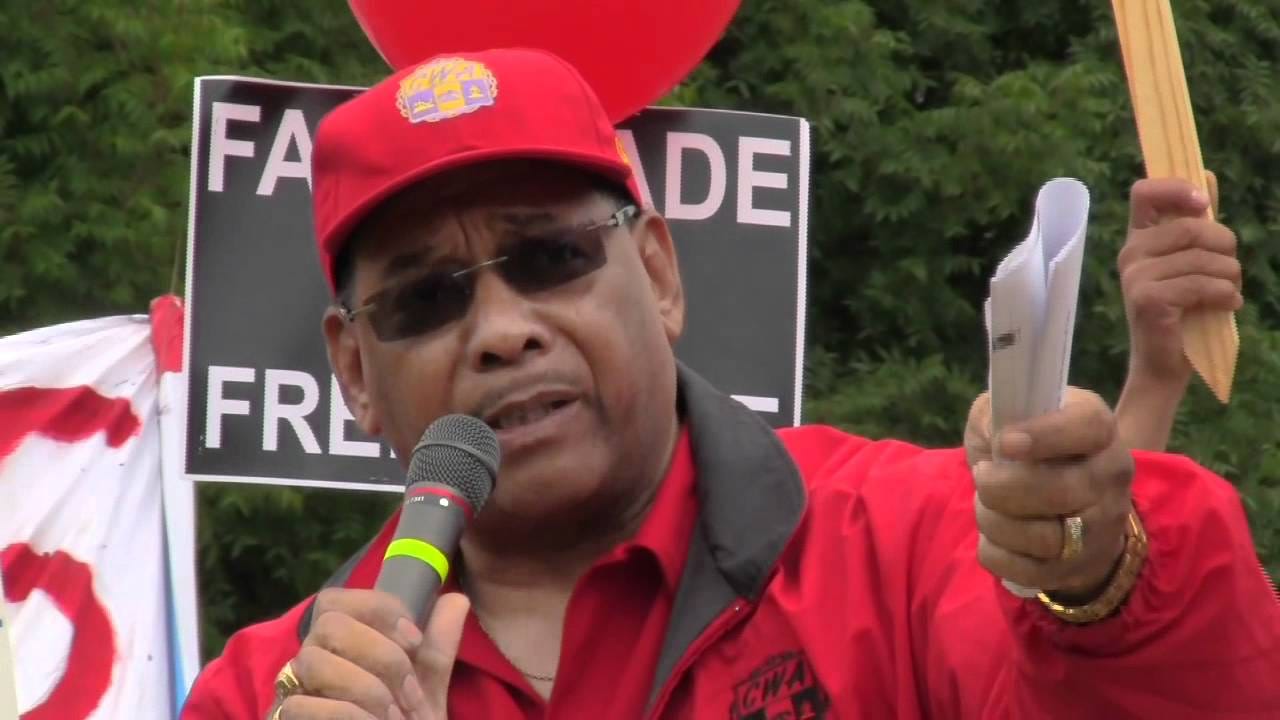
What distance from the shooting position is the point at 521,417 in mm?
2604

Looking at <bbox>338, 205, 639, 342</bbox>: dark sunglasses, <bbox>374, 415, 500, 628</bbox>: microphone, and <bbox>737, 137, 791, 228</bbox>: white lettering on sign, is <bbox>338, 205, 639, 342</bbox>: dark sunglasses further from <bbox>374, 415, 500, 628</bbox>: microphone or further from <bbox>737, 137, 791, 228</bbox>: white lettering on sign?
<bbox>737, 137, 791, 228</bbox>: white lettering on sign

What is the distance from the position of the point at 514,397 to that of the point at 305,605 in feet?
1.63

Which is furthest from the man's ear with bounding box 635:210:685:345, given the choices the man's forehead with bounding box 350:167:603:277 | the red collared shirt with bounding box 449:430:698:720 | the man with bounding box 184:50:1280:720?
Answer: the red collared shirt with bounding box 449:430:698:720

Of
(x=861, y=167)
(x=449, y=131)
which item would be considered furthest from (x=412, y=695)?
(x=861, y=167)

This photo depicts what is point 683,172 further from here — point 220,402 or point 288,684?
point 288,684

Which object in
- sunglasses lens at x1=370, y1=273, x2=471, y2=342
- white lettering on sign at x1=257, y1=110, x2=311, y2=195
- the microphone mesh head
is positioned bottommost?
the microphone mesh head

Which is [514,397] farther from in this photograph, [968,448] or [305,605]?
[968,448]

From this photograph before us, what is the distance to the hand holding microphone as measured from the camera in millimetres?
2006

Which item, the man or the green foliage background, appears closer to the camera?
the man

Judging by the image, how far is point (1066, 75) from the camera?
26.7 ft

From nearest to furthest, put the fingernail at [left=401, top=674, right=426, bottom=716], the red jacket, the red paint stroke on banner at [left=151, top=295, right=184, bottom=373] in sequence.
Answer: the red jacket, the fingernail at [left=401, top=674, right=426, bottom=716], the red paint stroke on banner at [left=151, top=295, right=184, bottom=373]

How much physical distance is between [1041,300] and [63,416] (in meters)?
3.76

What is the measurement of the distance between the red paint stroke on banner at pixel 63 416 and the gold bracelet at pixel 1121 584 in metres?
3.54

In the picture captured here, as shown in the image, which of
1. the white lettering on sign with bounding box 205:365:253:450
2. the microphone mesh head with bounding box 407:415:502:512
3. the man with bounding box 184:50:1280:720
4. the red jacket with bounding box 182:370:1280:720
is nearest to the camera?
the red jacket with bounding box 182:370:1280:720
